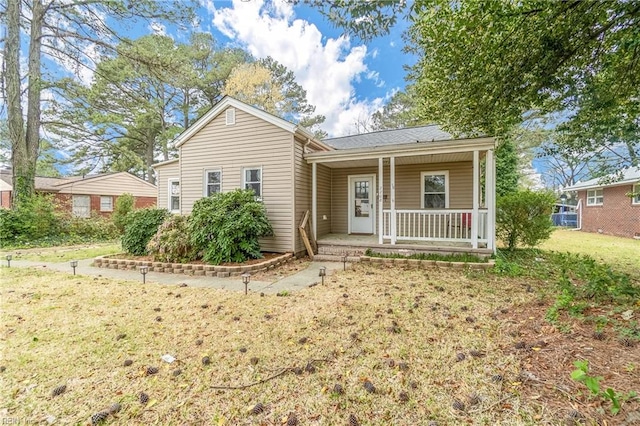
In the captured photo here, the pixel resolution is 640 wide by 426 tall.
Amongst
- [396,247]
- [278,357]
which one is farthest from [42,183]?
[278,357]

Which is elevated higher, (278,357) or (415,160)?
(415,160)

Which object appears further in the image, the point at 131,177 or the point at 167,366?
the point at 131,177

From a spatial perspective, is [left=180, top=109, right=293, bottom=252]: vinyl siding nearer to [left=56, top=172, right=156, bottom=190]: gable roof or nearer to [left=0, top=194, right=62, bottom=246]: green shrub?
[left=0, top=194, right=62, bottom=246]: green shrub

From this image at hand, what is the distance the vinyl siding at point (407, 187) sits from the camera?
344 inches

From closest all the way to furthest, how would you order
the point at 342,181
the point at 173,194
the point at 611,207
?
the point at 342,181, the point at 173,194, the point at 611,207

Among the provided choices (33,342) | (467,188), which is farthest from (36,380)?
(467,188)

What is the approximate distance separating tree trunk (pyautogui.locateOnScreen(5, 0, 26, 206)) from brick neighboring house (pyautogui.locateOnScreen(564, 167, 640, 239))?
77.0ft

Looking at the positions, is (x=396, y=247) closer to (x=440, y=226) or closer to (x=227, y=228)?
(x=440, y=226)

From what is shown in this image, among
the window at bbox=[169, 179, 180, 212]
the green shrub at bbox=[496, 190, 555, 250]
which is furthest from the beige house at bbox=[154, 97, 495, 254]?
the window at bbox=[169, 179, 180, 212]

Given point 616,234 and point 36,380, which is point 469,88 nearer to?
point 36,380

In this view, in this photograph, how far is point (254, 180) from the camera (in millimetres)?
8500

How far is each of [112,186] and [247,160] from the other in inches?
611

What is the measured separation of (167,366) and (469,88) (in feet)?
19.8

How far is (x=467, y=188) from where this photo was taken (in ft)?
28.6
